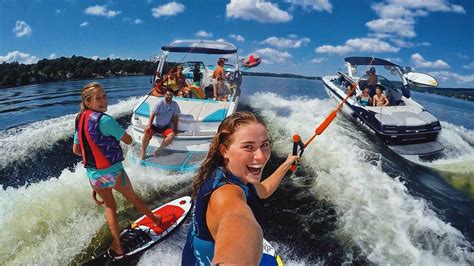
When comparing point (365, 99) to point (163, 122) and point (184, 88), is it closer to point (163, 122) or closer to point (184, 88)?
point (184, 88)

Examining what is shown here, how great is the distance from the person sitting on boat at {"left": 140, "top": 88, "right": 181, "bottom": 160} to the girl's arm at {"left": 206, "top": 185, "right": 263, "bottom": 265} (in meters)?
5.08

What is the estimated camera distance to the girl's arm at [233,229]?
83 cm

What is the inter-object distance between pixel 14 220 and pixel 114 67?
46.2 metres

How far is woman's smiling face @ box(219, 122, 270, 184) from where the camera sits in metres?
1.31

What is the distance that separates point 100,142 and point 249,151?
7.47 feet

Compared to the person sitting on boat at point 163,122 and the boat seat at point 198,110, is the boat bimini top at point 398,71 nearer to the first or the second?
the boat seat at point 198,110

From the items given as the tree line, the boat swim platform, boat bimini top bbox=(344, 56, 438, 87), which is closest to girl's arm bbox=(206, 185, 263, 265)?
the boat swim platform

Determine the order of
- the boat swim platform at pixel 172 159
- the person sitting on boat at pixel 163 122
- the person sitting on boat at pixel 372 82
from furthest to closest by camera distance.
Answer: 1. the person sitting on boat at pixel 372 82
2. the person sitting on boat at pixel 163 122
3. the boat swim platform at pixel 172 159

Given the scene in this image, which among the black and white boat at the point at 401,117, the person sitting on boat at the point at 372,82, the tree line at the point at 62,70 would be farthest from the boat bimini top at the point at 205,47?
the tree line at the point at 62,70

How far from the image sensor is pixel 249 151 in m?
1.31

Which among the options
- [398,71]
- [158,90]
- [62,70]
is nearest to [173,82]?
[158,90]

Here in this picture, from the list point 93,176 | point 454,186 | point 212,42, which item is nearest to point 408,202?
point 454,186

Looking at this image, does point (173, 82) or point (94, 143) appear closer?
point (94, 143)

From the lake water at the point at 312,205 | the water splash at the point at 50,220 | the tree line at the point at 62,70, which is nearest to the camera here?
the water splash at the point at 50,220
